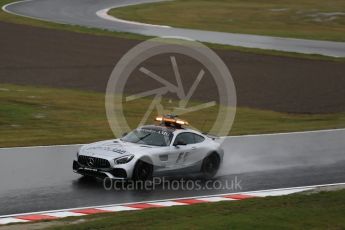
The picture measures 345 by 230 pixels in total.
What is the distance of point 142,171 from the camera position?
18.1 meters

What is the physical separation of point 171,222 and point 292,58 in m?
30.3

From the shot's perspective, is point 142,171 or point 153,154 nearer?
point 142,171

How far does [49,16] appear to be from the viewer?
191ft

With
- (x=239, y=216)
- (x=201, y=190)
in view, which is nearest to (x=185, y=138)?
(x=201, y=190)

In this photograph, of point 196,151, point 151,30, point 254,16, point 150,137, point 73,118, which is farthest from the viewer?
point 254,16

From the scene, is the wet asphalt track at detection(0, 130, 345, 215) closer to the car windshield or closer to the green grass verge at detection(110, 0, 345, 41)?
the car windshield

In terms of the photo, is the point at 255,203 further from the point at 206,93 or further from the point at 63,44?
the point at 63,44

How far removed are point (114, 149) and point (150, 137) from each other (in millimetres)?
1217

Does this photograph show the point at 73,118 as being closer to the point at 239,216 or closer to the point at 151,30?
the point at 239,216

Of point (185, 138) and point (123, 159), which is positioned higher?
point (185, 138)

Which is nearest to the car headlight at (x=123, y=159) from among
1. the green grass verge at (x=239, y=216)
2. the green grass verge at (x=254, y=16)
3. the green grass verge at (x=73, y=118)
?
the green grass verge at (x=239, y=216)

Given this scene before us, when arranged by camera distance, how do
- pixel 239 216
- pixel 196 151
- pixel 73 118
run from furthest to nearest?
pixel 73 118 < pixel 196 151 < pixel 239 216

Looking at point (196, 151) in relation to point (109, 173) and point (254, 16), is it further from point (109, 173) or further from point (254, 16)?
point (254, 16)

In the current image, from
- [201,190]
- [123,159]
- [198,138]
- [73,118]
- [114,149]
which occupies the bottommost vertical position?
[201,190]
